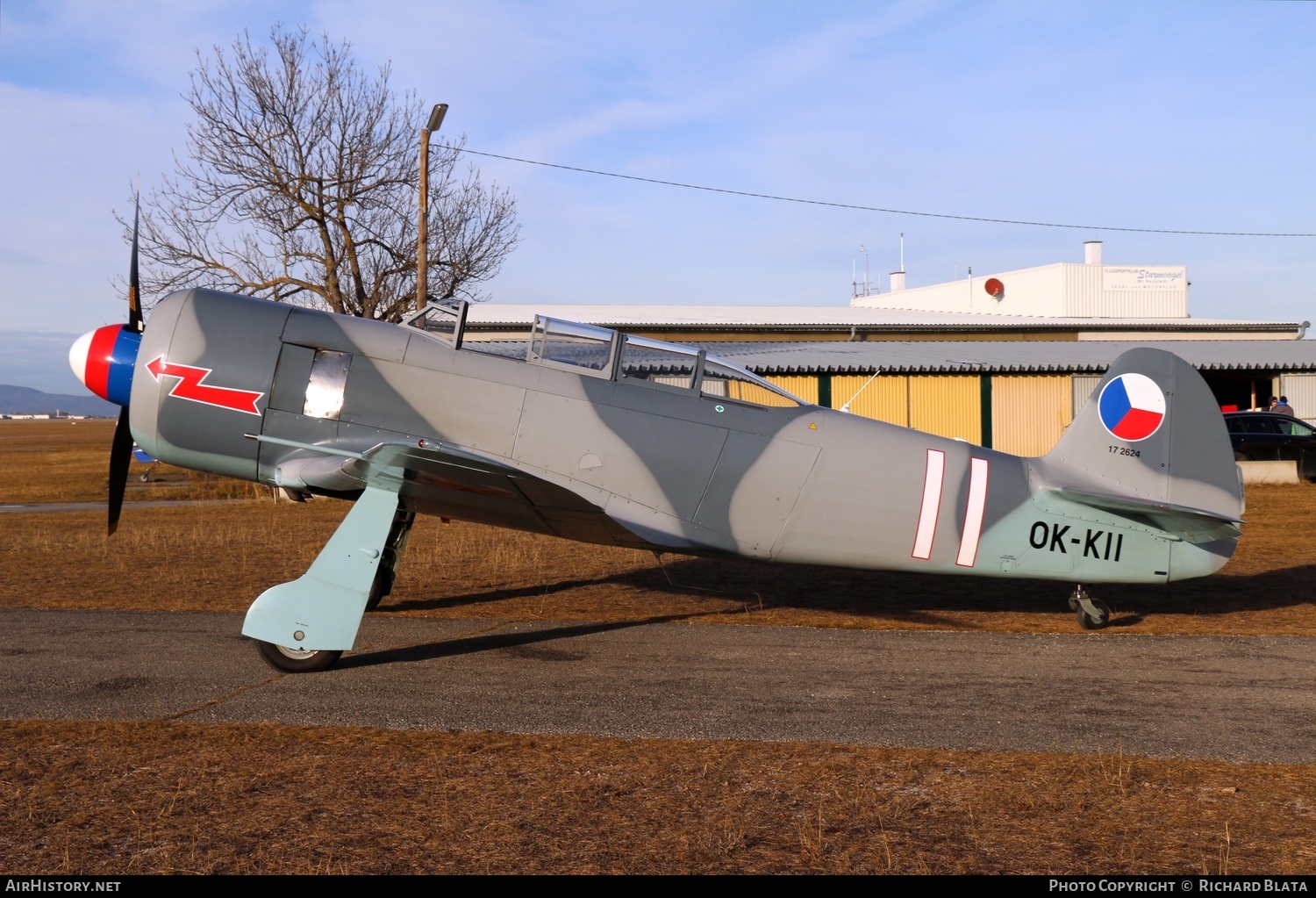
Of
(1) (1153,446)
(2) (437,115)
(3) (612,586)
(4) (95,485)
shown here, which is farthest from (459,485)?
(4) (95,485)

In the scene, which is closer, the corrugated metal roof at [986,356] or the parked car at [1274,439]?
the parked car at [1274,439]

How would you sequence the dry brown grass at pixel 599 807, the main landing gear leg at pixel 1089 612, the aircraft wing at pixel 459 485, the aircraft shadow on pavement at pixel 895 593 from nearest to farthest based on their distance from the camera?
the dry brown grass at pixel 599 807 < the aircraft wing at pixel 459 485 < the main landing gear leg at pixel 1089 612 < the aircraft shadow on pavement at pixel 895 593

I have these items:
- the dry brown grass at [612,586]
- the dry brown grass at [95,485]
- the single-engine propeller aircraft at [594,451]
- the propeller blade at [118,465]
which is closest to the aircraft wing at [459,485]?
the single-engine propeller aircraft at [594,451]

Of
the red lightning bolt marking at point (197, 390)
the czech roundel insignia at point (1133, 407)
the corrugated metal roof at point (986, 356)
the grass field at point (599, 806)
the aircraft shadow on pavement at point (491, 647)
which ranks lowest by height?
the grass field at point (599, 806)

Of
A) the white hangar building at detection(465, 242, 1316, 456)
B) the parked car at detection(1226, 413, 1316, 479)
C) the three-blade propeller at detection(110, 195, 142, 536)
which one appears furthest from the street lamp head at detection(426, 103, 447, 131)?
the parked car at detection(1226, 413, 1316, 479)

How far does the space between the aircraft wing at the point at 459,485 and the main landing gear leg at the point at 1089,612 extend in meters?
3.83

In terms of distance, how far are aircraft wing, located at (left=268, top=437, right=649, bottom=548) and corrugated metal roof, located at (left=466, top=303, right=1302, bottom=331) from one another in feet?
84.5

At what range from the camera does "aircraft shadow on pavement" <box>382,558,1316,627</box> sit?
31.8ft

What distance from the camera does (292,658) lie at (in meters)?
6.95

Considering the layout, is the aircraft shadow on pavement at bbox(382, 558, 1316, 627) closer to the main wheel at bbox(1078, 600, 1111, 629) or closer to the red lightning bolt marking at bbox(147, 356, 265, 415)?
the main wheel at bbox(1078, 600, 1111, 629)

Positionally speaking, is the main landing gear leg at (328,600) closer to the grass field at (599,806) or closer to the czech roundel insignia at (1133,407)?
the grass field at (599,806)

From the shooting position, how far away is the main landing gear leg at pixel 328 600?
22.2ft

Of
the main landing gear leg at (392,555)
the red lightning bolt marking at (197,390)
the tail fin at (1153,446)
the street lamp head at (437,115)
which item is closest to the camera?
the red lightning bolt marking at (197,390)
